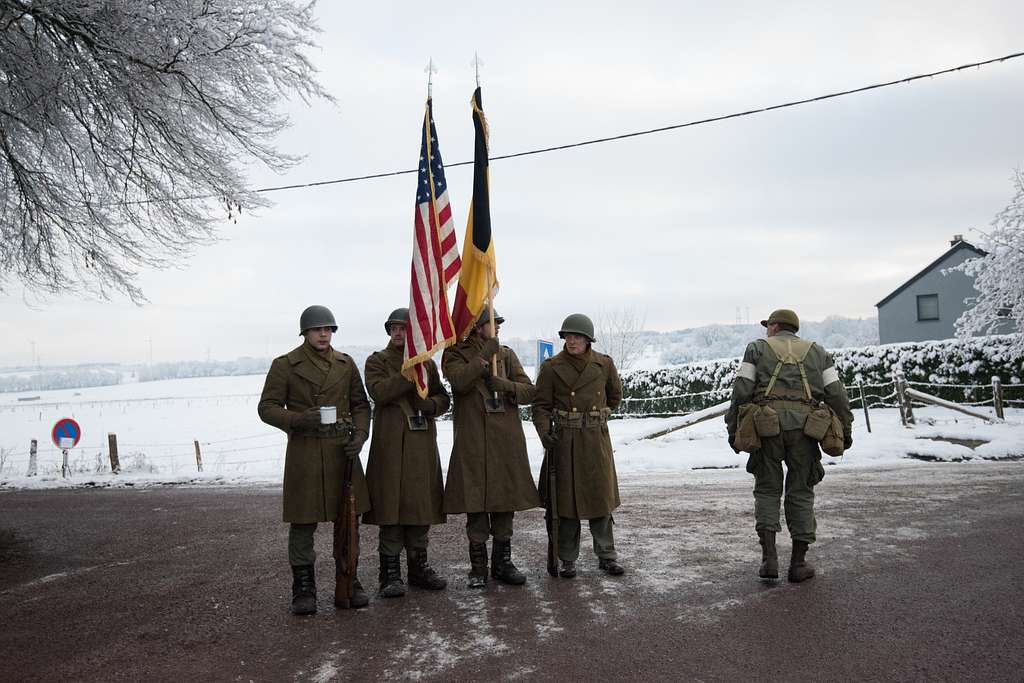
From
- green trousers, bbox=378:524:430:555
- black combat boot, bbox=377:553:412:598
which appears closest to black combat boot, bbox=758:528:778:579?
green trousers, bbox=378:524:430:555

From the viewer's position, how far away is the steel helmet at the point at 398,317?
6.31 meters

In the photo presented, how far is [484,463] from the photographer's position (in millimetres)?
6109

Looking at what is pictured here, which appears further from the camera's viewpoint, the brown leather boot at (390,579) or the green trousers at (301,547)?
the brown leather boot at (390,579)

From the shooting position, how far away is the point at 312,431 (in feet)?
18.7

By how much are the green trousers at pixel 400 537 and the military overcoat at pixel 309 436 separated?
0.32m

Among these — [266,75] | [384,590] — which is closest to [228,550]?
[384,590]

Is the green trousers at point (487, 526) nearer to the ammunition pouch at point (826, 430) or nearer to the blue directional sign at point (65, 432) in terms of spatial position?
the ammunition pouch at point (826, 430)

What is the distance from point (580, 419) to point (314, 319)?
7.23 feet

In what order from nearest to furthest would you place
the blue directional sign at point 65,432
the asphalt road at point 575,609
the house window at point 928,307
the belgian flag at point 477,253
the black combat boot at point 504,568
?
the asphalt road at point 575,609 → the black combat boot at point 504,568 → the belgian flag at point 477,253 → the blue directional sign at point 65,432 → the house window at point 928,307

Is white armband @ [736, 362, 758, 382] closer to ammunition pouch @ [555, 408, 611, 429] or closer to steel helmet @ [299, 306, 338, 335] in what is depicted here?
ammunition pouch @ [555, 408, 611, 429]

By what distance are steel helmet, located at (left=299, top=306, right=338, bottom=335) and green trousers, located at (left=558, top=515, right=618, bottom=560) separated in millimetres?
2356

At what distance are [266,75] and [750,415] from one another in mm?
7075

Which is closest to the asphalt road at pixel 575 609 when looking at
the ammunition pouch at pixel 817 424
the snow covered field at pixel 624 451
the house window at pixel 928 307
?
the ammunition pouch at pixel 817 424

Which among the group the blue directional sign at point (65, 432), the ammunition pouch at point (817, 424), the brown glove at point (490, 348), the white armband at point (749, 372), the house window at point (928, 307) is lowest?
the blue directional sign at point (65, 432)
